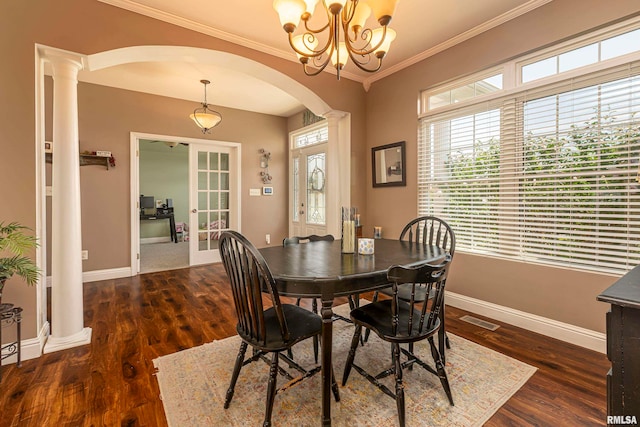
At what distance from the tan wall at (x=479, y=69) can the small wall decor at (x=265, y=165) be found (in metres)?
2.24

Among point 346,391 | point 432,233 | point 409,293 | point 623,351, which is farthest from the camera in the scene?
point 432,233

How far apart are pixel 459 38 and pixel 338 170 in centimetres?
180

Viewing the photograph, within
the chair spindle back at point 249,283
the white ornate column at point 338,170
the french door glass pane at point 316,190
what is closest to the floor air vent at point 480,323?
the white ornate column at point 338,170

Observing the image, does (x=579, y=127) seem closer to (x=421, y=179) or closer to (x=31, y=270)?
(x=421, y=179)

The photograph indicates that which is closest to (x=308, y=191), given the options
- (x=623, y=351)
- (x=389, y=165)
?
(x=389, y=165)

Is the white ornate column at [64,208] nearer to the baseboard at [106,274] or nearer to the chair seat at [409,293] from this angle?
the baseboard at [106,274]

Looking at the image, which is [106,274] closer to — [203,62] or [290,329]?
[203,62]

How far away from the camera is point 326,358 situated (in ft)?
4.60

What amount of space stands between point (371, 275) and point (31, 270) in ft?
6.67

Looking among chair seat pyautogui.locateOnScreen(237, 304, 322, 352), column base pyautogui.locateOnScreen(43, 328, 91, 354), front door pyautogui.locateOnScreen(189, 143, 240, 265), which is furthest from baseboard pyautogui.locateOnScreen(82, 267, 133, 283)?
chair seat pyautogui.locateOnScreen(237, 304, 322, 352)

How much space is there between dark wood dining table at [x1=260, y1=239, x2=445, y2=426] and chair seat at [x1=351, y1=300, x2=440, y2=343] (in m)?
0.21

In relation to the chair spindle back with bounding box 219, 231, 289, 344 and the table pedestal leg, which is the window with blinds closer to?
the table pedestal leg

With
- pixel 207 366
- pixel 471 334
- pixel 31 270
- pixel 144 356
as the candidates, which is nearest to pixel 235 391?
pixel 207 366

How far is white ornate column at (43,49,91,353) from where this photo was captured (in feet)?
7.02
